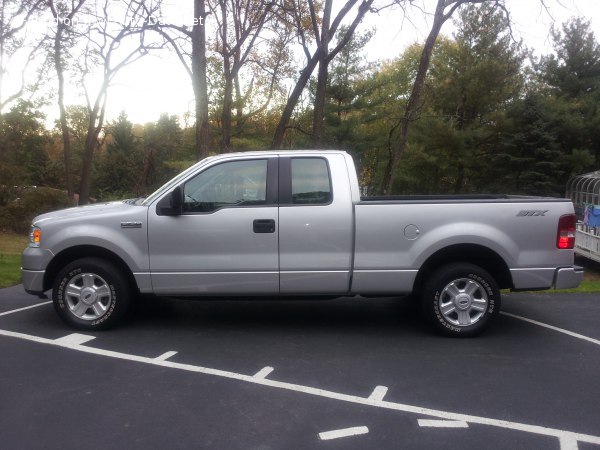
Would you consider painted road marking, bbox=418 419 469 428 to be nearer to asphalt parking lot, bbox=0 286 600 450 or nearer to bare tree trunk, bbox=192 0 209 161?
asphalt parking lot, bbox=0 286 600 450

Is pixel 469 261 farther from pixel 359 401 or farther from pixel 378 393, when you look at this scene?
pixel 359 401

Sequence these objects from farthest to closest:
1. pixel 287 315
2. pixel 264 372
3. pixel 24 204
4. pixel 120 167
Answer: pixel 120 167
pixel 24 204
pixel 287 315
pixel 264 372

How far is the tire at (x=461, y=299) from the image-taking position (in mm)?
5945

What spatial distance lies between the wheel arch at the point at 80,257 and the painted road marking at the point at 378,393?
9.54 ft

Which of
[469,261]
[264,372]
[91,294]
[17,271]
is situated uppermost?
[469,261]

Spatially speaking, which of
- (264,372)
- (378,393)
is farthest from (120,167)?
(378,393)

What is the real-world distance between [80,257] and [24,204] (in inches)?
745

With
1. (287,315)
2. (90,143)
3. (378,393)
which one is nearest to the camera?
(378,393)

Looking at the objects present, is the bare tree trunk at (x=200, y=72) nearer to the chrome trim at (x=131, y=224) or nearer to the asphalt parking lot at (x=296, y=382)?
the asphalt parking lot at (x=296, y=382)

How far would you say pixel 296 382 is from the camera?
4.76 metres

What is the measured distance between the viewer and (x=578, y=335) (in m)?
6.26

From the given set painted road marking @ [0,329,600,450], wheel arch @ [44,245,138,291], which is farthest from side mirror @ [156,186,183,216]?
painted road marking @ [0,329,600,450]

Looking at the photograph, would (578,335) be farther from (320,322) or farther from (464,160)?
(464,160)

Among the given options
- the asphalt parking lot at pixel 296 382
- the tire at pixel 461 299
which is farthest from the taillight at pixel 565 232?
the asphalt parking lot at pixel 296 382
